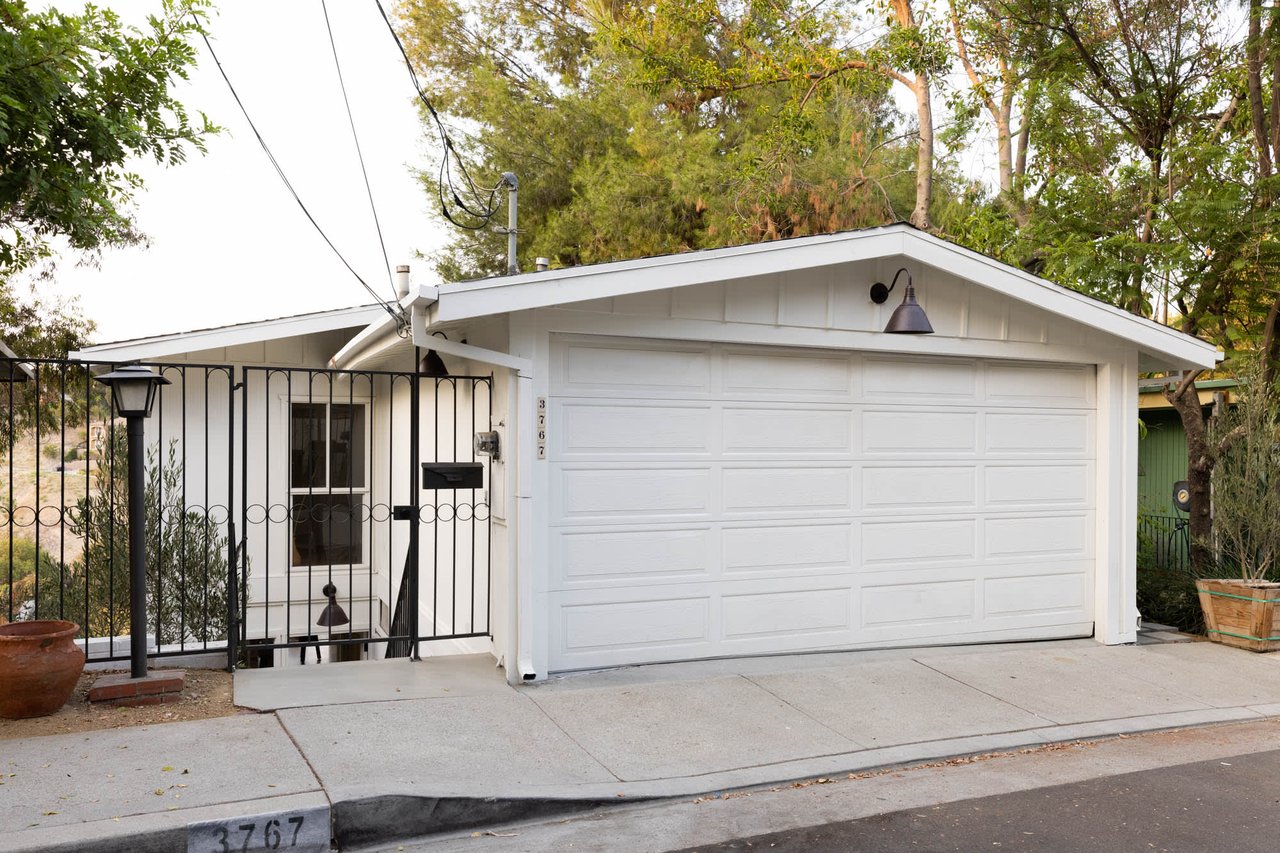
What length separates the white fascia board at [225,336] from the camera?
8414mm

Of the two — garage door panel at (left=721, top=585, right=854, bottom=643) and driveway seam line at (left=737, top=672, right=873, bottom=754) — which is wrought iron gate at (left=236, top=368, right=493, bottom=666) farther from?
driveway seam line at (left=737, top=672, right=873, bottom=754)

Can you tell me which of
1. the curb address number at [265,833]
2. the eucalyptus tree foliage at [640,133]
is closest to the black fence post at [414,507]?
the curb address number at [265,833]

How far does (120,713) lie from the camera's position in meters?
5.31

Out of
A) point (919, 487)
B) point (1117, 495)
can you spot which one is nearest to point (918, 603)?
point (919, 487)

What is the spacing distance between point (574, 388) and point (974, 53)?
999 centimetres

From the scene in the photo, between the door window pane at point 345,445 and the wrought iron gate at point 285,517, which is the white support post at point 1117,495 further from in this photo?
the door window pane at point 345,445

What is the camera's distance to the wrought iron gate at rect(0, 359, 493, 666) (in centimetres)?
765

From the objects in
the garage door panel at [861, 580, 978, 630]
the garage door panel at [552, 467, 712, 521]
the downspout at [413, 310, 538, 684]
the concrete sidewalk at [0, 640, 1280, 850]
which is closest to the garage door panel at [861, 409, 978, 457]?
the garage door panel at [861, 580, 978, 630]

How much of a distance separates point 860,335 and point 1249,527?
380cm

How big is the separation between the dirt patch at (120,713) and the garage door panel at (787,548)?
10.8 ft

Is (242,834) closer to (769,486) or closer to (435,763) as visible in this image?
(435,763)

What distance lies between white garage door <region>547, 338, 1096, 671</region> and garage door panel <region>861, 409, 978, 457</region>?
0.05 feet

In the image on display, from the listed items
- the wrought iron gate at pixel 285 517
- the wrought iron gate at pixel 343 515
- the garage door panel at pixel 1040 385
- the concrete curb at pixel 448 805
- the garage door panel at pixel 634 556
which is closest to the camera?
the concrete curb at pixel 448 805

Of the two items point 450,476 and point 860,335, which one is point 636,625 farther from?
point 860,335
